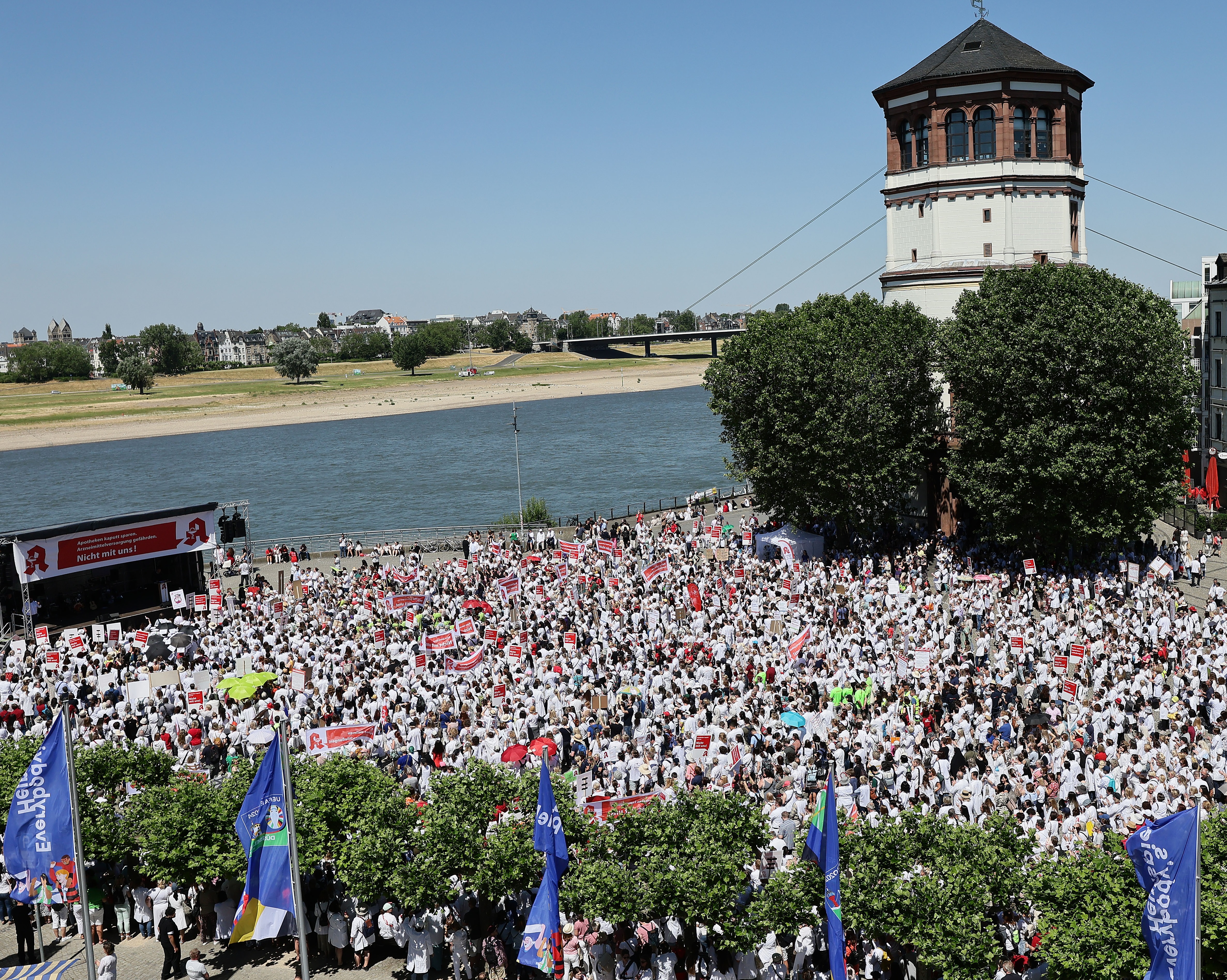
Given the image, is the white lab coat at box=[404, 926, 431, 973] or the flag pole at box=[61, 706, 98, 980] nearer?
the flag pole at box=[61, 706, 98, 980]

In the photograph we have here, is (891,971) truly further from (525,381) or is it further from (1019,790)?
(525,381)

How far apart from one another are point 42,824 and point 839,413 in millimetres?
31995

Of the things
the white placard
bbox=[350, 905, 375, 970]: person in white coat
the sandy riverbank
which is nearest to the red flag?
the white placard

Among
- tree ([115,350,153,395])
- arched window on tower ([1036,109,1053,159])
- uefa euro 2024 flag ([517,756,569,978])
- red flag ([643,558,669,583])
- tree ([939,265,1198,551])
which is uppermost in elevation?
arched window on tower ([1036,109,1053,159])

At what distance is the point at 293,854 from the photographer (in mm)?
16047

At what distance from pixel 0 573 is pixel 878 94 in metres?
40.0

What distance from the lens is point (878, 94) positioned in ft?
169

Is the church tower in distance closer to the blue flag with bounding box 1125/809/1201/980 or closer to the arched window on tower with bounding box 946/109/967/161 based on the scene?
the arched window on tower with bounding box 946/109/967/161

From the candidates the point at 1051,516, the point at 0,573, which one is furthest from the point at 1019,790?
the point at 0,573

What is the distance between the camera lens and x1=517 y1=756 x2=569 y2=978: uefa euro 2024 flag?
1645 cm

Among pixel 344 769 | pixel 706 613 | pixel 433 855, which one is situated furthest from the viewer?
pixel 706 613

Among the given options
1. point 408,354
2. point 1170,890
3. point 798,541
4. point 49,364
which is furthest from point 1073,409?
point 49,364

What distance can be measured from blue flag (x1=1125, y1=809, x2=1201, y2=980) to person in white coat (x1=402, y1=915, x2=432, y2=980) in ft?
33.5

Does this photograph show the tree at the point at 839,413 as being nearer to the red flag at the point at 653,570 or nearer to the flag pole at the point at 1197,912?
the red flag at the point at 653,570
